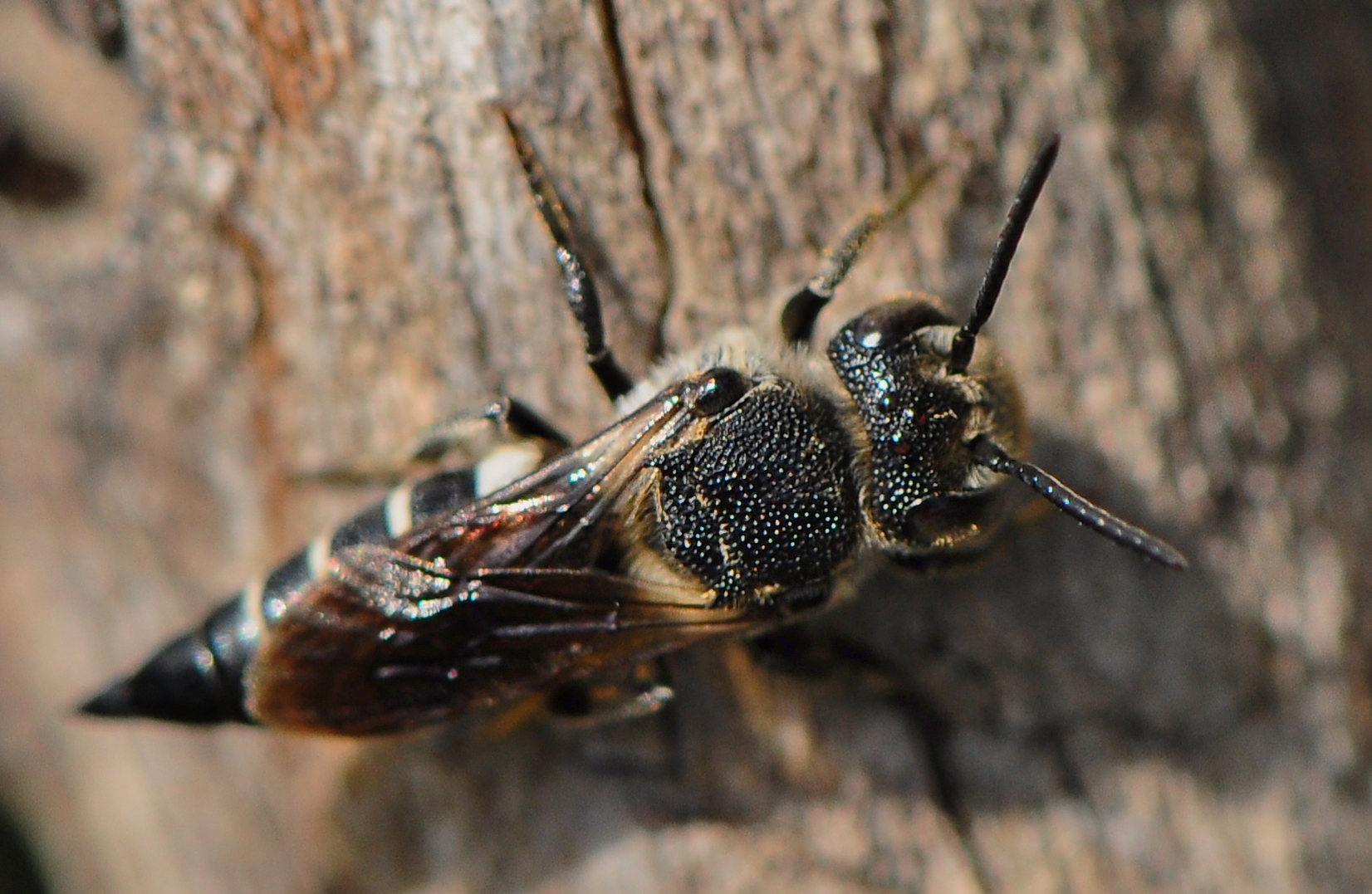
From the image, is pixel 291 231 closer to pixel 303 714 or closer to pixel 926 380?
pixel 303 714

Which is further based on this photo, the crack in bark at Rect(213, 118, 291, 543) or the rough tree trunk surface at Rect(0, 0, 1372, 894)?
the crack in bark at Rect(213, 118, 291, 543)

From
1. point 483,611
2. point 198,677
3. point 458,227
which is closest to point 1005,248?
point 458,227

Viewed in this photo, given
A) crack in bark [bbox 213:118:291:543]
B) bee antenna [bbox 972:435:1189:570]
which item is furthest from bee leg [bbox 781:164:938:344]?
crack in bark [bbox 213:118:291:543]

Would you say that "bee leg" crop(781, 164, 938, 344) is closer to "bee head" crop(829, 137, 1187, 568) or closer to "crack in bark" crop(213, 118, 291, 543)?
"bee head" crop(829, 137, 1187, 568)

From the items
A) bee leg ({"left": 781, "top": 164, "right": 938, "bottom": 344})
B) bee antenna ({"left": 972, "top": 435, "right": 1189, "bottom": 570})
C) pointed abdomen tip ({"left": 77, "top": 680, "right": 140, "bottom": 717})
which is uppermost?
bee leg ({"left": 781, "top": 164, "right": 938, "bottom": 344})

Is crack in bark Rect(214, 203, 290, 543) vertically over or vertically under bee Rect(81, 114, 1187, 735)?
over

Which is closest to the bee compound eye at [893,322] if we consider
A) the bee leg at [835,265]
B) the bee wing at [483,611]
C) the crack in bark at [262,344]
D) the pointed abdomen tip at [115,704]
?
the bee leg at [835,265]

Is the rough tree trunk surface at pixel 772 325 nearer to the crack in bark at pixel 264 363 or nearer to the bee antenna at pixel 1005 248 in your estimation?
the crack in bark at pixel 264 363
